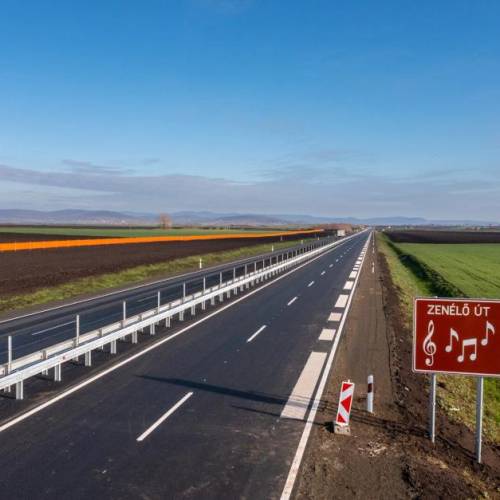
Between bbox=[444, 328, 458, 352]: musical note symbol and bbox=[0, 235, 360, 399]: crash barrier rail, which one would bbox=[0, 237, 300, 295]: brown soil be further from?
bbox=[444, 328, 458, 352]: musical note symbol

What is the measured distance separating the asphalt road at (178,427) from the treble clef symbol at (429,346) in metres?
2.72

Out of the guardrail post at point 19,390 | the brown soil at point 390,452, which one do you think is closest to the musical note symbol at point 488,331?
the brown soil at point 390,452

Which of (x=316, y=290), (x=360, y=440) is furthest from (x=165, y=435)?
(x=316, y=290)

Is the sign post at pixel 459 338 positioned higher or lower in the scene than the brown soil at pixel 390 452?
higher

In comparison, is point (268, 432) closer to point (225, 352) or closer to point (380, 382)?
point (380, 382)

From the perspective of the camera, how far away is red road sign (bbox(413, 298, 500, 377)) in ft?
28.0

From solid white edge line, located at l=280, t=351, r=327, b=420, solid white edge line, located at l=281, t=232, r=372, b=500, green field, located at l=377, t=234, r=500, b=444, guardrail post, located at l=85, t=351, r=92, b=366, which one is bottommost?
green field, located at l=377, t=234, r=500, b=444

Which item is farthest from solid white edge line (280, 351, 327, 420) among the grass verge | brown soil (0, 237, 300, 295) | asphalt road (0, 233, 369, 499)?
brown soil (0, 237, 300, 295)

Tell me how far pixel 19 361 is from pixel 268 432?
5.59 metres

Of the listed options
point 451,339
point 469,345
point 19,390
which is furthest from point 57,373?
point 469,345

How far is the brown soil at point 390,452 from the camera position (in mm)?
7422

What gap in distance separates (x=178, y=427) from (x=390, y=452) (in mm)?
3863

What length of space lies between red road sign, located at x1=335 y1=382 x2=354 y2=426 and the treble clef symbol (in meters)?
1.52

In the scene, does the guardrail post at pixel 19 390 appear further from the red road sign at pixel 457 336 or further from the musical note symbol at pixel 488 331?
the musical note symbol at pixel 488 331
